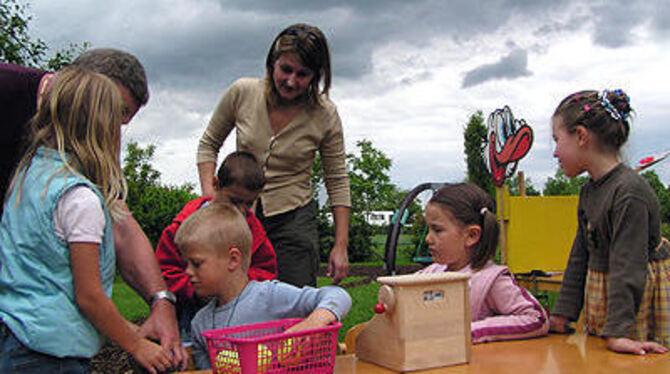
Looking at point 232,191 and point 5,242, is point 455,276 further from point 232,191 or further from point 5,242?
point 5,242

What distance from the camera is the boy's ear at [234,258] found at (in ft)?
6.47

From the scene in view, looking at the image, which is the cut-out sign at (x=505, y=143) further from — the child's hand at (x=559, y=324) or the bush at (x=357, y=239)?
the bush at (x=357, y=239)

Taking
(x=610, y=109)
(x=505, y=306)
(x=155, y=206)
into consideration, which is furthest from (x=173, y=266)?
(x=155, y=206)

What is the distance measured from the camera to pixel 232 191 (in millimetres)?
2430

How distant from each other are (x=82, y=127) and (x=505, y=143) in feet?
17.8

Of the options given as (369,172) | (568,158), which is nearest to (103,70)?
(568,158)

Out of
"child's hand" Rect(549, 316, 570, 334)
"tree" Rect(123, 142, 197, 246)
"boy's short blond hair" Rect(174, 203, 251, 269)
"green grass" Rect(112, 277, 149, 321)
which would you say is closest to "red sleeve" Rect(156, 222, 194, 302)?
"boy's short blond hair" Rect(174, 203, 251, 269)

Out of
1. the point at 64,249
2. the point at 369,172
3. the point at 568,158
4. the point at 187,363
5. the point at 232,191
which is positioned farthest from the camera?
the point at 369,172

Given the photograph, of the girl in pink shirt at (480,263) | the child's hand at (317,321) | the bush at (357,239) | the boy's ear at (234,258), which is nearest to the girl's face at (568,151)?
the girl in pink shirt at (480,263)

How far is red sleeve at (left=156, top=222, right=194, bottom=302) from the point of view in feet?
7.30

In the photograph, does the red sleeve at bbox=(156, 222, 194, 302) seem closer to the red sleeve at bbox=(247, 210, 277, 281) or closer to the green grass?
the red sleeve at bbox=(247, 210, 277, 281)

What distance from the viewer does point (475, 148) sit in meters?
17.8

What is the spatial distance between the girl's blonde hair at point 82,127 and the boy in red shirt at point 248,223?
21.4 inches

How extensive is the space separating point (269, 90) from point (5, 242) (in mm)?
1487
